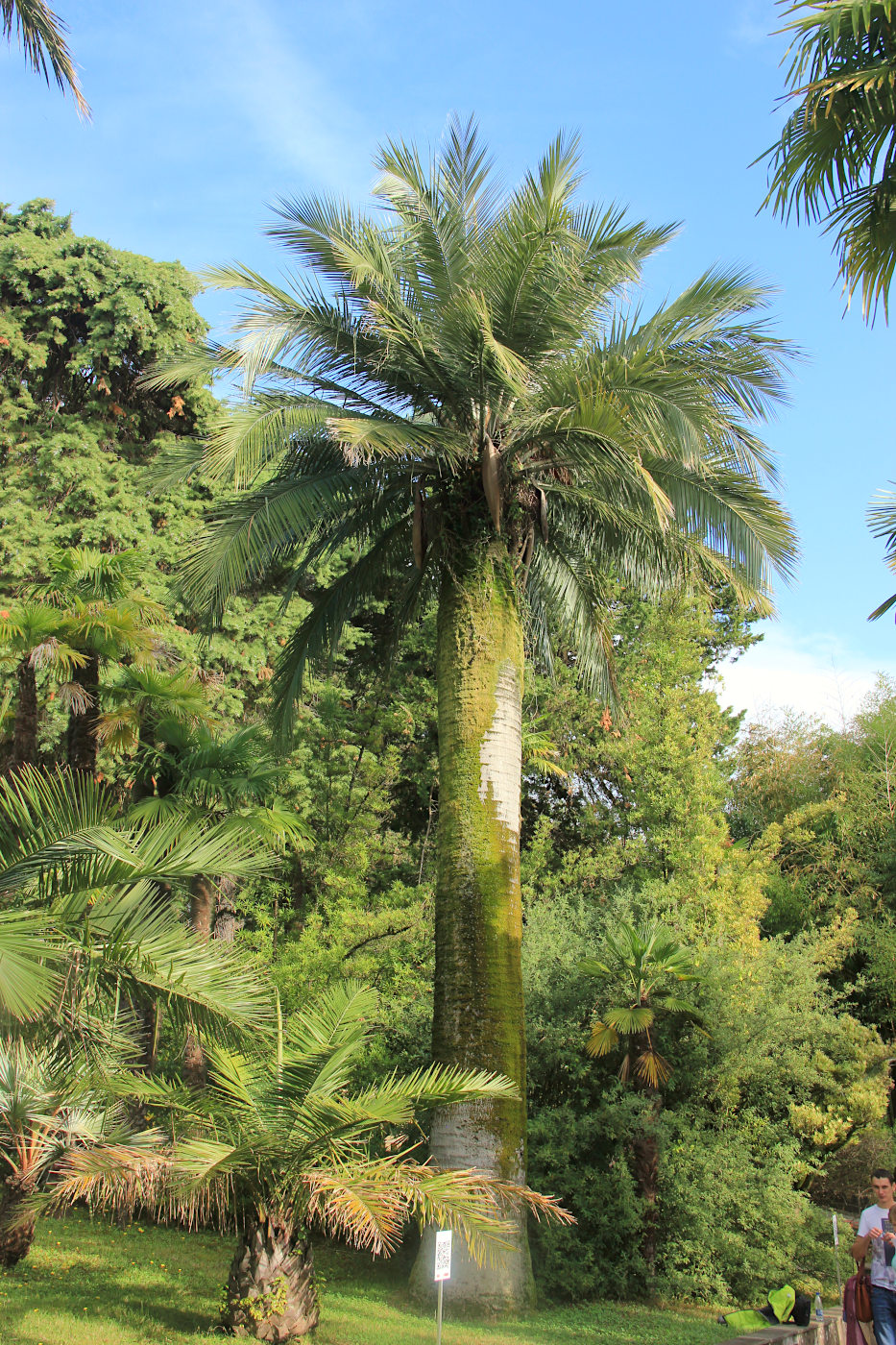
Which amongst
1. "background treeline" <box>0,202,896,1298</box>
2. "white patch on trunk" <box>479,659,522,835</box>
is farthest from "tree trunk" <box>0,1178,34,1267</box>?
"white patch on trunk" <box>479,659,522,835</box>

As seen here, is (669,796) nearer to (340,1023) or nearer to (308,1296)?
(340,1023)

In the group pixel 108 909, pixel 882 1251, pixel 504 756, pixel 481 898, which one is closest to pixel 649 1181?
pixel 481 898

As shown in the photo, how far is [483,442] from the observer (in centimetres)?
1094

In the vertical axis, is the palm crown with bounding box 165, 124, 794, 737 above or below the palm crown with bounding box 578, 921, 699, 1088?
above

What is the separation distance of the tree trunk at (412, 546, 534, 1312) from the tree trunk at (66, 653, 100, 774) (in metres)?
4.52

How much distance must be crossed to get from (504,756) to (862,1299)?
5.60 metres

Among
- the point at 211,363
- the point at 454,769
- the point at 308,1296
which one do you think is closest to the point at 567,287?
the point at 211,363

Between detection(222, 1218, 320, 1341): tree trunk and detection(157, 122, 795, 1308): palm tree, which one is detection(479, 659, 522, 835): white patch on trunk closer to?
detection(157, 122, 795, 1308): palm tree

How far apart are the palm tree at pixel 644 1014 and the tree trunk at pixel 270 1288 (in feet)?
14.3

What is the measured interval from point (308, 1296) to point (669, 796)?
11064 millimetres

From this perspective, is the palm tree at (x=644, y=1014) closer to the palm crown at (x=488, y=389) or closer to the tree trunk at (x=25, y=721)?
the palm crown at (x=488, y=389)

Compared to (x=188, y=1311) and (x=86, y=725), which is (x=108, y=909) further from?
(x=86, y=725)

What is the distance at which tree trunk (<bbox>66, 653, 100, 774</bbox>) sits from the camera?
12.7 meters

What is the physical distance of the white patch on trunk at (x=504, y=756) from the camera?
34.5 feet
